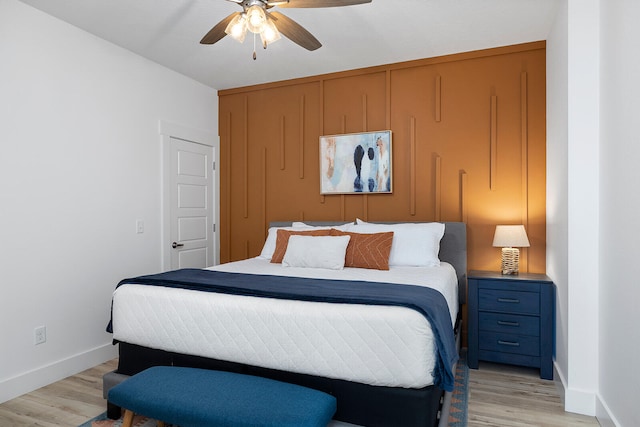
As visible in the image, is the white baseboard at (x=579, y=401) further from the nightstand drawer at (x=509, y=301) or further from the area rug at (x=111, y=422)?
the area rug at (x=111, y=422)

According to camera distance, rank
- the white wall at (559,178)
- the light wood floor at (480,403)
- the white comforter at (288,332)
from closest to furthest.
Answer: the white comforter at (288,332) < the light wood floor at (480,403) < the white wall at (559,178)

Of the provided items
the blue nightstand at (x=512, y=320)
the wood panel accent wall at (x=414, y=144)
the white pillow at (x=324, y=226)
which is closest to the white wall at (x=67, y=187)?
the wood panel accent wall at (x=414, y=144)

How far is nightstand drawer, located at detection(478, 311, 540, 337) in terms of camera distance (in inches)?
114

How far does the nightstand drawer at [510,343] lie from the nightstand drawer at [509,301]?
0.63 ft

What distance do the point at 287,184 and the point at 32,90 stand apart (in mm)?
2367

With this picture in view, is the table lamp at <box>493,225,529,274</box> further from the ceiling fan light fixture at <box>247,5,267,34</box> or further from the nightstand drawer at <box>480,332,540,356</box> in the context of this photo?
the ceiling fan light fixture at <box>247,5,267,34</box>

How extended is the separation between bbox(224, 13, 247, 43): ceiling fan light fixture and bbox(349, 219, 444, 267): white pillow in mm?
1930

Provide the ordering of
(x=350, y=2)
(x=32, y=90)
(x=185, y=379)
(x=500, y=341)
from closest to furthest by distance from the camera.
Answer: (x=185, y=379) < (x=350, y=2) < (x=32, y=90) < (x=500, y=341)

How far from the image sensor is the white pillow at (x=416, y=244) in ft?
10.5

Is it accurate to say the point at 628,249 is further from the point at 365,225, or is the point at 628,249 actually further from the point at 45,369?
the point at 45,369

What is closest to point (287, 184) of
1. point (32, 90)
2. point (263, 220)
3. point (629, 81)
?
point (263, 220)

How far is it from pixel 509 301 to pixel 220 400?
228 cm

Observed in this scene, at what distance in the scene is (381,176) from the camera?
3875 millimetres

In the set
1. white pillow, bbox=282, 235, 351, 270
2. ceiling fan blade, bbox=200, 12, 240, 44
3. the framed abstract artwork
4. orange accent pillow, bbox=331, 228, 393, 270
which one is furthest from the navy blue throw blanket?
the framed abstract artwork
